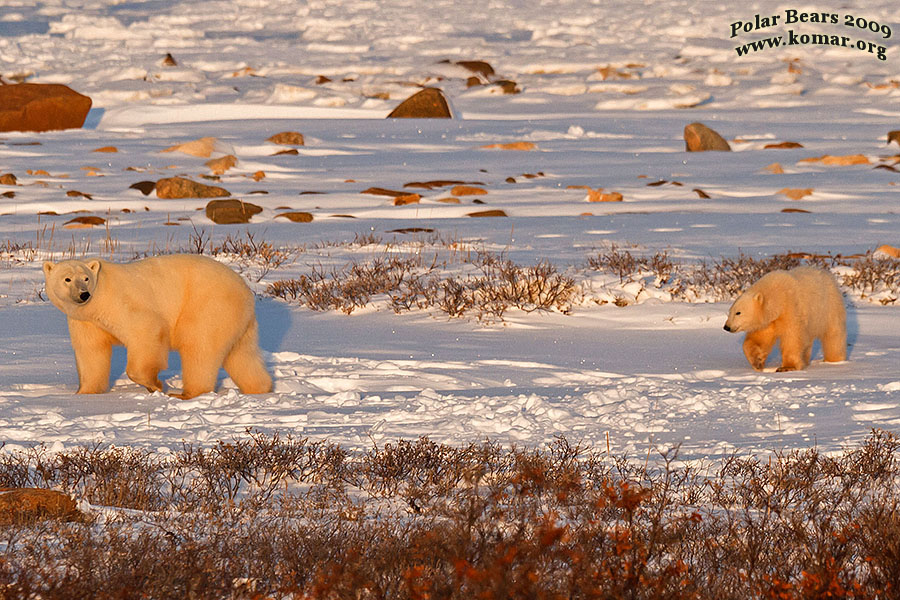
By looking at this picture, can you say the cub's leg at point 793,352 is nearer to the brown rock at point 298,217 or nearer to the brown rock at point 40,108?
the brown rock at point 298,217

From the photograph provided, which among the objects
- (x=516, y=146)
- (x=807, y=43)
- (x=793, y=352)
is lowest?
(x=793, y=352)

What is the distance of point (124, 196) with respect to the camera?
17.8 metres

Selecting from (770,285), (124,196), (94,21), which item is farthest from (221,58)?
(770,285)

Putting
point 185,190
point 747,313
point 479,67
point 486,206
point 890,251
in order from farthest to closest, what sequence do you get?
1. point 479,67
2. point 185,190
3. point 486,206
4. point 890,251
5. point 747,313

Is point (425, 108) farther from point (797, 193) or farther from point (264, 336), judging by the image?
point (264, 336)

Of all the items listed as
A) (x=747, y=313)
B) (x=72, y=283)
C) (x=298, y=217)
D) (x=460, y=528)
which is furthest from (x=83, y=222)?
(x=460, y=528)

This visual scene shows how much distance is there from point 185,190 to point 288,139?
7.36 meters

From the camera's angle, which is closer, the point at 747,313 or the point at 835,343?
the point at 747,313

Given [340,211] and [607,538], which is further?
[340,211]

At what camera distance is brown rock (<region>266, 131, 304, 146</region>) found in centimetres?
2477

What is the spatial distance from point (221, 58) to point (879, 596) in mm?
44612

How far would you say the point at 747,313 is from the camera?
289 inches

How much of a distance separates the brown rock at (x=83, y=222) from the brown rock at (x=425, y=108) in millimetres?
15727

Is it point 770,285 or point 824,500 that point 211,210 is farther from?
point 824,500
